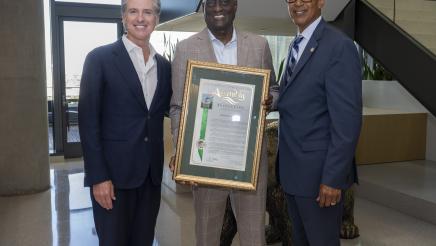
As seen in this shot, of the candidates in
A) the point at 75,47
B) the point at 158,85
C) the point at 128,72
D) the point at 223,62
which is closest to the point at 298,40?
the point at 223,62

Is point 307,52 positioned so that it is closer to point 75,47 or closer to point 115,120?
point 115,120

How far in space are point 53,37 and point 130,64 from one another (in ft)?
20.6

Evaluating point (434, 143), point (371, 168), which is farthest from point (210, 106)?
point (434, 143)

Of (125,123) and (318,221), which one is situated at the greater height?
(125,123)

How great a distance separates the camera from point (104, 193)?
6.18ft

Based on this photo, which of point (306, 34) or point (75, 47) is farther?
point (75, 47)

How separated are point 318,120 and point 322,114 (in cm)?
3

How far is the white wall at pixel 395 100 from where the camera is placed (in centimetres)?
587

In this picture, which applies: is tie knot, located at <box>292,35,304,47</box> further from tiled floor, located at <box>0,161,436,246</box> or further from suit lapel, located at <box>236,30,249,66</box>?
tiled floor, located at <box>0,161,436,246</box>

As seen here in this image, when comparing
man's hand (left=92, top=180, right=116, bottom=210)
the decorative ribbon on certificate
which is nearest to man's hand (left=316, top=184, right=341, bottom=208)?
the decorative ribbon on certificate

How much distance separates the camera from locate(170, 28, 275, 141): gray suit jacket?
205cm

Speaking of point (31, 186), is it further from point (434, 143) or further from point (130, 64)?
point (434, 143)

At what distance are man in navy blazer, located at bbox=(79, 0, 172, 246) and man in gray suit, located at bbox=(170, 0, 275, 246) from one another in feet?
A: 0.39

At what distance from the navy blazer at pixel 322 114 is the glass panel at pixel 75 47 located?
260 inches
